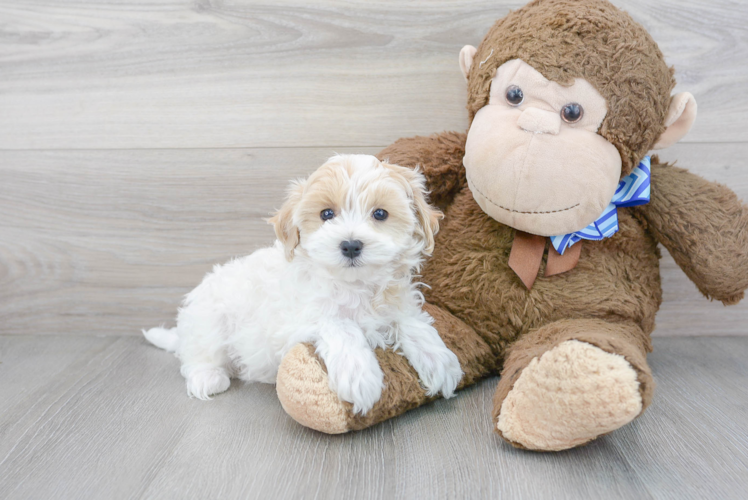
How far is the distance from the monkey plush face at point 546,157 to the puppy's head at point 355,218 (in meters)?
0.17

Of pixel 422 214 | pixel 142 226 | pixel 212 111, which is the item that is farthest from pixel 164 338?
pixel 422 214

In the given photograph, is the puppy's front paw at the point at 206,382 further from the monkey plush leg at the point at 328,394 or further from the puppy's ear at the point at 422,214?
the puppy's ear at the point at 422,214

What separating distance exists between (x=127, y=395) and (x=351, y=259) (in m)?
0.70

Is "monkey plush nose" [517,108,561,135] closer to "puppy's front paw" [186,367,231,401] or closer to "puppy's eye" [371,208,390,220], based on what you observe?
"puppy's eye" [371,208,390,220]

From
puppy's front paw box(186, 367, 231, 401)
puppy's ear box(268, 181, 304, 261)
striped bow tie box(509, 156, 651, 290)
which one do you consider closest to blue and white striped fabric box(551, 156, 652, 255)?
striped bow tie box(509, 156, 651, 290)

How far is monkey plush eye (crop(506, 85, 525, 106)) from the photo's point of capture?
3.80ft

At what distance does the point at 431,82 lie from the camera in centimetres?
156

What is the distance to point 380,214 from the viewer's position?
112cm

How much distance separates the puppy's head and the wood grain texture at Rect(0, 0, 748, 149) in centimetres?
48

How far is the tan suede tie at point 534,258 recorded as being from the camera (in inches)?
49.8

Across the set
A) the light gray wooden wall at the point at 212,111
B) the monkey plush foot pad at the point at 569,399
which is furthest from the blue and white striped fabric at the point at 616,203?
the light gray wooden wall at the point at 212,111

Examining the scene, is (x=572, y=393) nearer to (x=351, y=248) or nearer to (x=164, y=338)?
(x=351, y=248)

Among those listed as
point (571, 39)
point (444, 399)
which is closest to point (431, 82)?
point (571, 39)

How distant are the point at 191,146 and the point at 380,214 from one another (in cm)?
78
